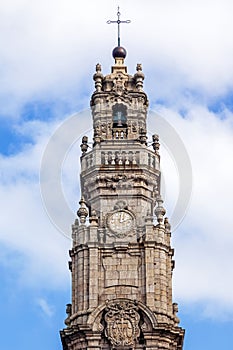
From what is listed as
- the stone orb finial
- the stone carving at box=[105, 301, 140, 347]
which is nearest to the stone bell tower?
the stone carving at box=[105, 301, 140, 347]

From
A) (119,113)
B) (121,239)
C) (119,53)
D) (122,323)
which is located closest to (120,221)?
(121,239)

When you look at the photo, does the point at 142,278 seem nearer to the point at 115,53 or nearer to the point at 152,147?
the point at 152,147

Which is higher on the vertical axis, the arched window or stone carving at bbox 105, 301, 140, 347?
the arched window

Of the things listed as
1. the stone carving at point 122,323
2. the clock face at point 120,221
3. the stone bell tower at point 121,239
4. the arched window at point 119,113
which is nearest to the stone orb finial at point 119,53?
the stone bell tower at point 121,239

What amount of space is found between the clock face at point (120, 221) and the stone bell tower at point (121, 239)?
0.06m

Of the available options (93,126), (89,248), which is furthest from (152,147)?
(89,248)

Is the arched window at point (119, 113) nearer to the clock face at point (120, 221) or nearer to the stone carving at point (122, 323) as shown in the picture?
the clock face at point (120, 221)

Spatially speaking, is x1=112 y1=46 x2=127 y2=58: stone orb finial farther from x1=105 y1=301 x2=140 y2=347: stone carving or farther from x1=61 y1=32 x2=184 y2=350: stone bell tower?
x1=105 y1=301 x2=140 y2=347: stone carving

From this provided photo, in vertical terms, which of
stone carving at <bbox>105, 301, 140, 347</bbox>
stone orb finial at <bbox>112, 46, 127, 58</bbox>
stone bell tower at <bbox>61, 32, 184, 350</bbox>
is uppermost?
stone orb finial at <bbox>112, 46, 127, 58</bbox>

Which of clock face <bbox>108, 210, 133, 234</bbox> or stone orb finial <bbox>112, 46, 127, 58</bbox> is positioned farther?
stone orb finial <bbox>112, 46, 127, 58</bbox>

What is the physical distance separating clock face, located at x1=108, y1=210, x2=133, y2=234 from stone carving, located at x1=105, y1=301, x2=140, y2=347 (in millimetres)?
5305

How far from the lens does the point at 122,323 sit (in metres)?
70.9

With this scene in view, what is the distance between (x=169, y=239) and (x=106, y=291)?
5757mm

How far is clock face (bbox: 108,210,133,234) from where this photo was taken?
74812 millimetres
